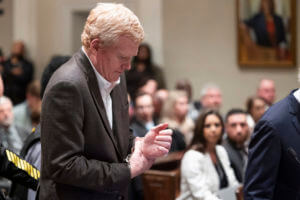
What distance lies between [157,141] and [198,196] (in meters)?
2.55

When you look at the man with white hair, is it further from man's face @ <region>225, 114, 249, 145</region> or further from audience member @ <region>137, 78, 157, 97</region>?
audience member @ <region>137, 78, 157, 97</region>

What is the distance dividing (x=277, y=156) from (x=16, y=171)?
131 cm

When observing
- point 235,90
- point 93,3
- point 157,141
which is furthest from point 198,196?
point 93,3

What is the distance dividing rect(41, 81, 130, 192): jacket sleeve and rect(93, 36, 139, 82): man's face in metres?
0.18

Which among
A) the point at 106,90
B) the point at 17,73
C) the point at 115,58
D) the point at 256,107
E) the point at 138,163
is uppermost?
the point at 115,58

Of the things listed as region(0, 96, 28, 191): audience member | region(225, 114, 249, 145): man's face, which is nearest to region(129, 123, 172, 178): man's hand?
region(225, 114, 249, 145): man's face

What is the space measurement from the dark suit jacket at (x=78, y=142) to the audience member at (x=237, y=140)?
11.1 ft

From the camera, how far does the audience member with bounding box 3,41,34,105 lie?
37.8 ft

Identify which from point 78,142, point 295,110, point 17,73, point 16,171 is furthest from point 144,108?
point 17,73

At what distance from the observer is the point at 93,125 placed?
2.25 metres

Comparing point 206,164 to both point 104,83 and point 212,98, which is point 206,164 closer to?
point 104,83

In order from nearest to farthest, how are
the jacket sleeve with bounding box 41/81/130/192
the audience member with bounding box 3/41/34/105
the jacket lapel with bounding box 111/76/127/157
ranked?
the jacket sleeve with bounding box 41/81/130/192 → the jacket lapel with bounding box 111/76/127/157 → the audience member with bounding box 3/41/34/105

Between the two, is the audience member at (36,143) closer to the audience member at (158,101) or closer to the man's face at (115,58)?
the man's face at (115,58)

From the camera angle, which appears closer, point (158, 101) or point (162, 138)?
point (162, 138)
